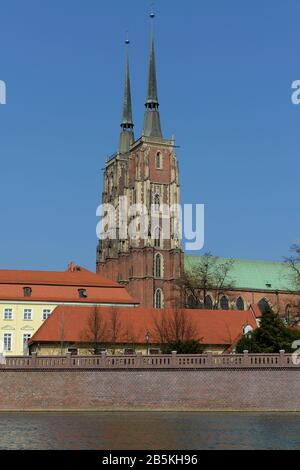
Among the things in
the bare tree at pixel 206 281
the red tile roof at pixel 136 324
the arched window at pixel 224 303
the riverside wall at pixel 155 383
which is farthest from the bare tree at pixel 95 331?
the arched window at pixel 224 303

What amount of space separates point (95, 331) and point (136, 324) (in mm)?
6192

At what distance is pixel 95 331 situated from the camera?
78250mm

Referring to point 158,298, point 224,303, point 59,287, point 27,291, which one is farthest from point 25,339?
point 224,303

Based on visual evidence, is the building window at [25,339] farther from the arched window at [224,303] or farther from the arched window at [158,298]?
the arched window at [224,303]

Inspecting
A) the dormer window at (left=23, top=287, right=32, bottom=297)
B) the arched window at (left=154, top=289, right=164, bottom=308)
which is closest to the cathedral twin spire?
the arched window at (left=154, top=289, right=164, bottom=308)

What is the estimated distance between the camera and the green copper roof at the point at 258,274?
127812 millimetres

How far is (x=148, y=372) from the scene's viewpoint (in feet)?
195

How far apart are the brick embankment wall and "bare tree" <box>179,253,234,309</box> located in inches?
1945

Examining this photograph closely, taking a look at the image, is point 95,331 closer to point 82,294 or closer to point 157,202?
point 82,294

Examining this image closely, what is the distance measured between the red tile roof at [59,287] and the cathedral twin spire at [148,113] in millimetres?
35741

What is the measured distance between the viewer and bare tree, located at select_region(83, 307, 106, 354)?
76.9m
